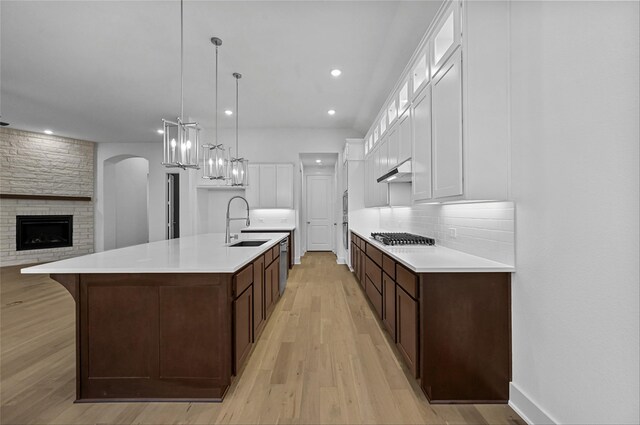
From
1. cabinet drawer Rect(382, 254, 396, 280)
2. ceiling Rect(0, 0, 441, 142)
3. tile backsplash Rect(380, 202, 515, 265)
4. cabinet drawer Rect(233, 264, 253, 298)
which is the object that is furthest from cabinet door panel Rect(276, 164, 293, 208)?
cabinet drawer Rect(233, 264, 253, 298)

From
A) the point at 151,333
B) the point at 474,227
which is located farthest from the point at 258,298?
the point at 474,227

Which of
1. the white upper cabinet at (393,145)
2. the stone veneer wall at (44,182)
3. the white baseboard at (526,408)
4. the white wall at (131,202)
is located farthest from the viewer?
the white wall at (131,202)

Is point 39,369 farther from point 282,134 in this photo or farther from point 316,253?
point 316,253

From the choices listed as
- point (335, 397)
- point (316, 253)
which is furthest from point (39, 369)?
point (316, 253)

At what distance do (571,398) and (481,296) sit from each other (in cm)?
61

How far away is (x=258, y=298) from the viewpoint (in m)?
2.63

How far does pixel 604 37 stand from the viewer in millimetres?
1232

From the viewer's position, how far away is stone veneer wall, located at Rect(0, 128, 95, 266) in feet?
20.6

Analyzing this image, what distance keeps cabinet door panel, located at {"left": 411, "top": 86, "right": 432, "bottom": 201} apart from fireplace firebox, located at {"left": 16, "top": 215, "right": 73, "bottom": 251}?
8601 mm

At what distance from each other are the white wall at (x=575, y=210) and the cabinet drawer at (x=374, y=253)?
140cm

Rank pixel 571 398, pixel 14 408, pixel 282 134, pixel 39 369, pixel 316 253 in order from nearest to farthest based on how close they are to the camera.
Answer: pixel 571 398
pixel 14 408
pixel 39 369
pixel 282 134
pixel 316 253

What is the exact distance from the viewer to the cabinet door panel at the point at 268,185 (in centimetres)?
630

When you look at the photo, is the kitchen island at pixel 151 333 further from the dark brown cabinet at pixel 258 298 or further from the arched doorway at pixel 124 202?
the arched doorway at pixel 124 202

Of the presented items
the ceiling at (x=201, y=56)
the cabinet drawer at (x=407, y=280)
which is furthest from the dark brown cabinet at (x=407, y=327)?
the ceiling at (x=201, y=56)
